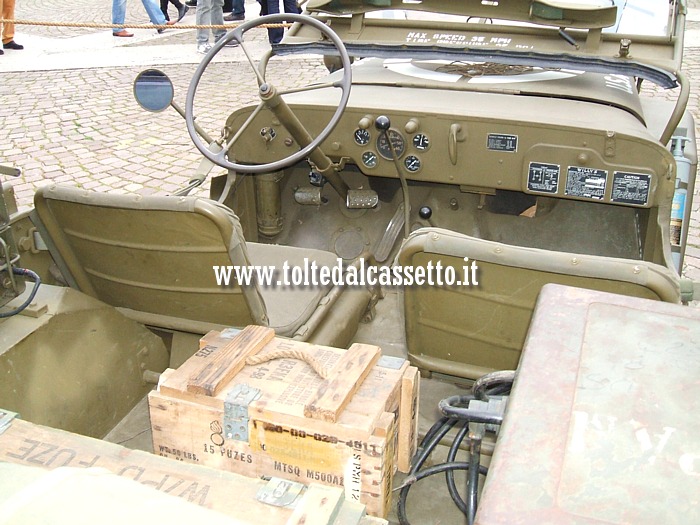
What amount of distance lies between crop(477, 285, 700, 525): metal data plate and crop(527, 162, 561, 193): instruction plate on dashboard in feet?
5.69

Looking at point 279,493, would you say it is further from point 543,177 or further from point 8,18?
point 8,18

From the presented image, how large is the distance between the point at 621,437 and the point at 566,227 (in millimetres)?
2746

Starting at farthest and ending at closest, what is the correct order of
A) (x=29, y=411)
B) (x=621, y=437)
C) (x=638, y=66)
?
(x=638, y=66), (x=29, y=411), (x=621, y=437)

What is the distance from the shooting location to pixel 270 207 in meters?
3.99

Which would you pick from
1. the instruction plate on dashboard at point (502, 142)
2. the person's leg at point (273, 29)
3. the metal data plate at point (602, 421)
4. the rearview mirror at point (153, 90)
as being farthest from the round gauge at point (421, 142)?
the person's leg at point (273, 29)

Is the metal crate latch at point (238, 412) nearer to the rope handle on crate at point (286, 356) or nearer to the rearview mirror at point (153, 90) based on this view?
the rope handle on crate at point (286, 356)

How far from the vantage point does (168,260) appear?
8.64ft

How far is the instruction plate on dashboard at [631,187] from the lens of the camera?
301cm

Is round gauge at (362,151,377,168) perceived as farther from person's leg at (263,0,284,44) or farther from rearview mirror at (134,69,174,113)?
person's leg at (263,0,284,44)

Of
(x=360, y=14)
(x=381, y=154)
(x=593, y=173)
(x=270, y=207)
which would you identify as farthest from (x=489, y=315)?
(x=360, y=14)

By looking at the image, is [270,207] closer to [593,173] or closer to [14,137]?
[593,173]

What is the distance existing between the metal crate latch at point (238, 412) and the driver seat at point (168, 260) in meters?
0.58

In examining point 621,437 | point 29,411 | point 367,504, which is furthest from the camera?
point 29,411

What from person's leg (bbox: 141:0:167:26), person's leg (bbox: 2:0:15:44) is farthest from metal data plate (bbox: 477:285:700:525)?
person's leg (bbox: 141:0:167:26)
